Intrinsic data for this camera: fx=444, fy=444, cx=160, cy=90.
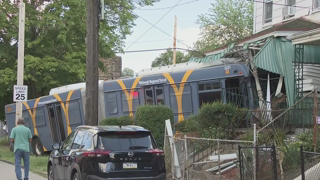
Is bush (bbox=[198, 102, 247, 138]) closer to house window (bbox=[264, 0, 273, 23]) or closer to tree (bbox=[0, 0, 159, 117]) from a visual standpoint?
house window (bbox=[264, 0, 273, 23])

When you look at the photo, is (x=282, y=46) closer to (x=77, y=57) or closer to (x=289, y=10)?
(x=289, y=10)

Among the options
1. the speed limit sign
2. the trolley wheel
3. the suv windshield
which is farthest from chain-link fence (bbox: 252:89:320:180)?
the trolley wheel

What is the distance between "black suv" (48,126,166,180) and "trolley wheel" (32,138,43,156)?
14.0 metres

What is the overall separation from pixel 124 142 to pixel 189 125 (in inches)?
220

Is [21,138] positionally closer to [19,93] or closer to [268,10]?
[19,93]

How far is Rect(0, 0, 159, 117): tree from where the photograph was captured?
23906mm

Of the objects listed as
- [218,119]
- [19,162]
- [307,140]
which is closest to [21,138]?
[19,162]

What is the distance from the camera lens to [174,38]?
36.7m

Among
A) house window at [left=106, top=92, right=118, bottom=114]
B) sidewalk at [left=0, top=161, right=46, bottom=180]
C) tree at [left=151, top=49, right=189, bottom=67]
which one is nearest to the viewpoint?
sidewalk at [left=0, top=161, right=46, bottom=180]

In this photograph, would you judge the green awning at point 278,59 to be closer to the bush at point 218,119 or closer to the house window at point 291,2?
the bush at point 218,119

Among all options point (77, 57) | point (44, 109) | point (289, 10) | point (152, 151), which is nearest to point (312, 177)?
point (152, 151)

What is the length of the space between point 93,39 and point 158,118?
3398mm

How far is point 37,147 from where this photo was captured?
77.0 ft

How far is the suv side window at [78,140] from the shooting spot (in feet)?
31.8
